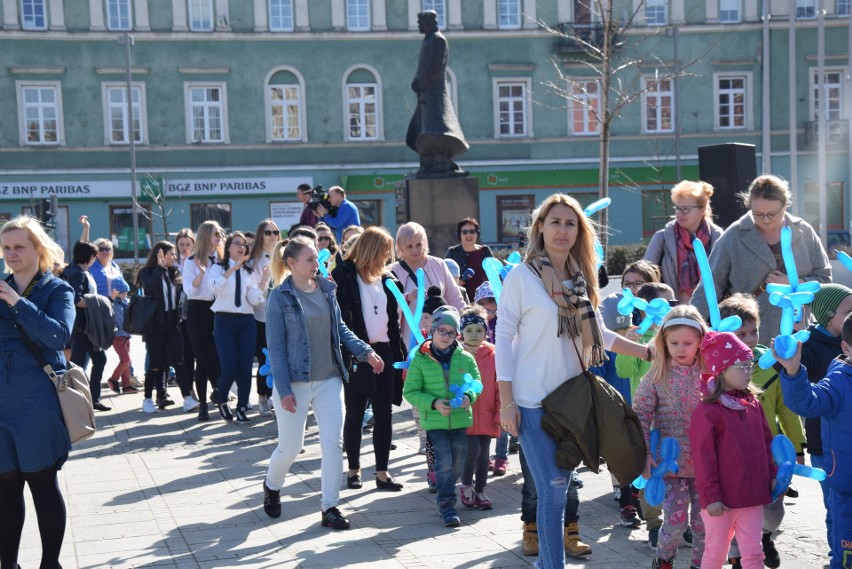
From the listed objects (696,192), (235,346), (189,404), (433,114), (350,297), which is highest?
(433,114)

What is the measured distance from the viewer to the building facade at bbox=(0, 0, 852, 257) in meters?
40.4

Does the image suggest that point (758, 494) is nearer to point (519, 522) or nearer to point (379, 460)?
point (519, 522)

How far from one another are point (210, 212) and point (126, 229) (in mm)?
3106

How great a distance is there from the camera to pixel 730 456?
17.5 ft

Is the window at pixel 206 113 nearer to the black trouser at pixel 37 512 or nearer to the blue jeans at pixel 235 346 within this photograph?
the blue jeans at pixel 235 346

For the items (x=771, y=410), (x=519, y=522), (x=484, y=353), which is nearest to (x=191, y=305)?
(x=484, y=353)

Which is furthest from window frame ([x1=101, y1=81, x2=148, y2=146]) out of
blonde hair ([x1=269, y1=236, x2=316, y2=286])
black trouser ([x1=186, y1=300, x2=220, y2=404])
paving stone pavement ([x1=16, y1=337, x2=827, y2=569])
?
blonde hair ([x1=269, y1=236, x2=316, y2=286])

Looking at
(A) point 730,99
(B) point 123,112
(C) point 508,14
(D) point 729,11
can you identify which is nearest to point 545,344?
(B) point 123,112

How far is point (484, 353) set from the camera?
830cm

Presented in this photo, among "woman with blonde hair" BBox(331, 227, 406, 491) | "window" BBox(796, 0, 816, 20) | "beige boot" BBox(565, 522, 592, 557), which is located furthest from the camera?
"window" BBox(796, 0, 816, 20)

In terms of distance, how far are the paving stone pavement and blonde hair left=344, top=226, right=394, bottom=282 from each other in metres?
1.68

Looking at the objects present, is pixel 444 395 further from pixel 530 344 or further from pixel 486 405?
pixel 530 344

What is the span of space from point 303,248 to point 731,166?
587 cm

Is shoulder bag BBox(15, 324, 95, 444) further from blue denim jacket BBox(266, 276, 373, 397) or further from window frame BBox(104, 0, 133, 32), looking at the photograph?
window frame BBox(104, 0, 133, 32)
